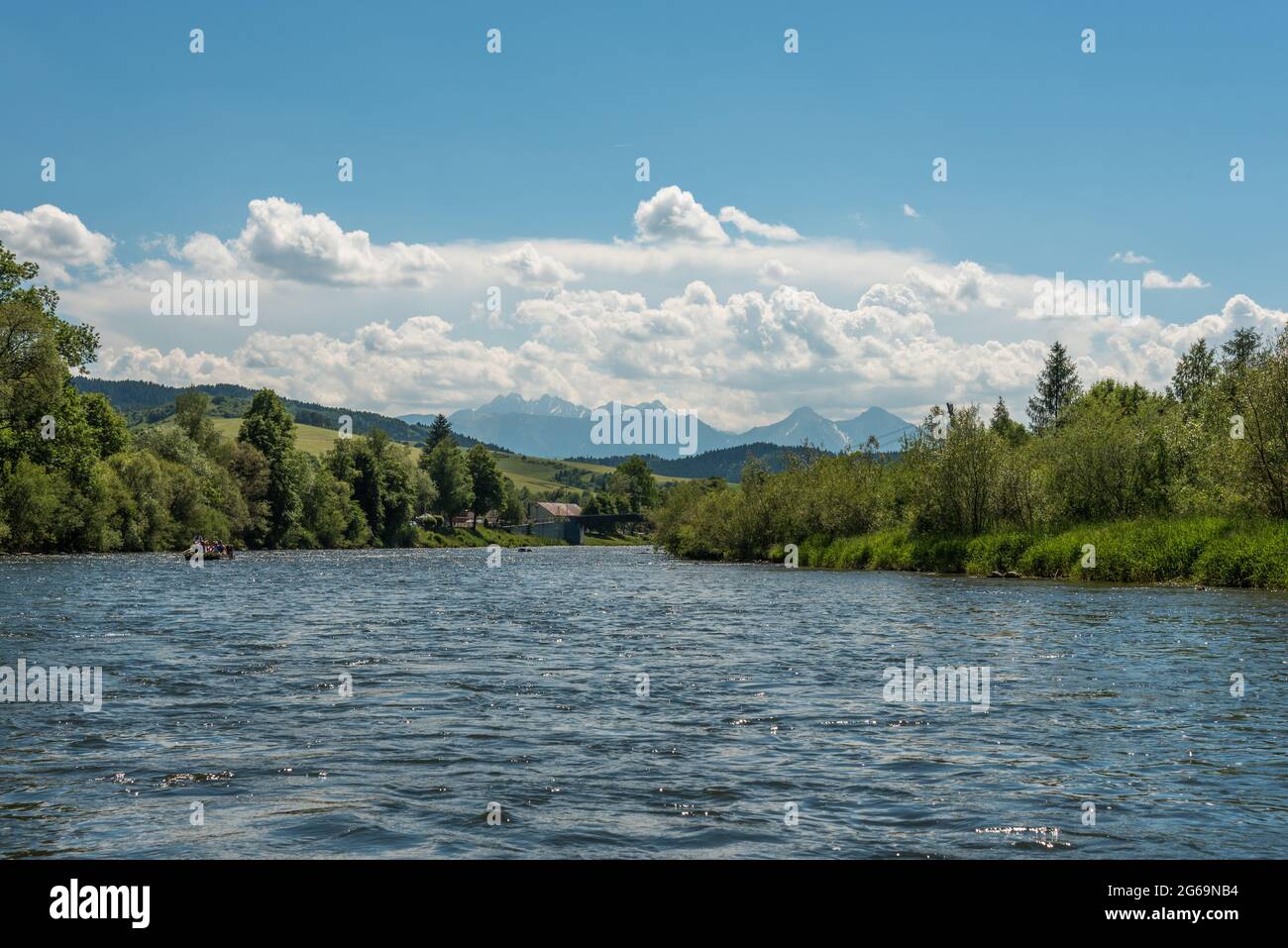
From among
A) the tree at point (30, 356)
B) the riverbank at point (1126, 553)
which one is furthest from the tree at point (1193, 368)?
the tree at point (30, 356)

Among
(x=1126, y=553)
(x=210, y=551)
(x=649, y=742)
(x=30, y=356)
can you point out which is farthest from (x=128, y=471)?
(x=649, y=742)

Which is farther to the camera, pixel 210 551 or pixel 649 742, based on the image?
pixel 210 551

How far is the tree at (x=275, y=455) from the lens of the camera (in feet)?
455

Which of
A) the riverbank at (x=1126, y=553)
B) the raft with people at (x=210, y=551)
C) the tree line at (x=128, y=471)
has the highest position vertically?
the tree line at (x=128, y=471)

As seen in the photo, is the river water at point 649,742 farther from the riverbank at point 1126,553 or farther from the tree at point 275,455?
the tree at point 275,455

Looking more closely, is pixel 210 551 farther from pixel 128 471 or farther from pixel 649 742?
pixel 649 742

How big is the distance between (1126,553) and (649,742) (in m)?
46.5

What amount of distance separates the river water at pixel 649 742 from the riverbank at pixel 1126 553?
14.3 meters

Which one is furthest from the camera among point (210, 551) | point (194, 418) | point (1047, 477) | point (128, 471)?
point (194, 418)

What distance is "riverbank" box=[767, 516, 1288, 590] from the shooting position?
4923 cm

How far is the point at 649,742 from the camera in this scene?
17078mm

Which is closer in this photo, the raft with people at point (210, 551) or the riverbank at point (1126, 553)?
the riverbank at point (1126, 553)
